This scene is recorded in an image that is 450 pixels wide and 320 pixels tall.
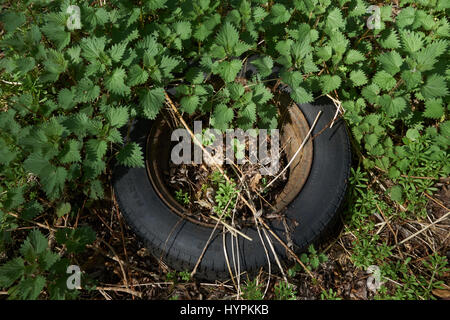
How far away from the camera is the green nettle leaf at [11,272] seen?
5.97ft

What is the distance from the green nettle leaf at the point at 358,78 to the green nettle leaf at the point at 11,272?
2568 millimetres

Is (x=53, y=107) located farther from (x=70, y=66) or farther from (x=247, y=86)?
(x=247, y=86)

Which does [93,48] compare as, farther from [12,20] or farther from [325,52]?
[325,52]

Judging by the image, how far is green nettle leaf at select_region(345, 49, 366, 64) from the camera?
240cm

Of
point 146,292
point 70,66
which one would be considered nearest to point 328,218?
point 146,292

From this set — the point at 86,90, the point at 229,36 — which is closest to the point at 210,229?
the point at 86,90

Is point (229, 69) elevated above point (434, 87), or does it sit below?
above

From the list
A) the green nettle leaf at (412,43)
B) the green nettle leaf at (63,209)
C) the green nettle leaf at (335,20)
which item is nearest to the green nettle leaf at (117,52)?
the green nettle leaf at (63,209)

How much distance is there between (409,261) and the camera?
7.60 feet

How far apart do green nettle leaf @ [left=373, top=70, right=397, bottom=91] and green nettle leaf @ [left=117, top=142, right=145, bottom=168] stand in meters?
1.82

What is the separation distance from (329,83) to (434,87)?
73 centimetres

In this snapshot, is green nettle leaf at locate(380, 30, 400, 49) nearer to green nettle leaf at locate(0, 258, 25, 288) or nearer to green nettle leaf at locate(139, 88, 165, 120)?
green nettle leaf at locate(139, 88, 165, 120)

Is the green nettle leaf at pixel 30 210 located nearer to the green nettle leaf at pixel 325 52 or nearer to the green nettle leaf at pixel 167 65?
the green nettle leaf at pixel 167 65

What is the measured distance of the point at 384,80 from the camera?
2.39m
